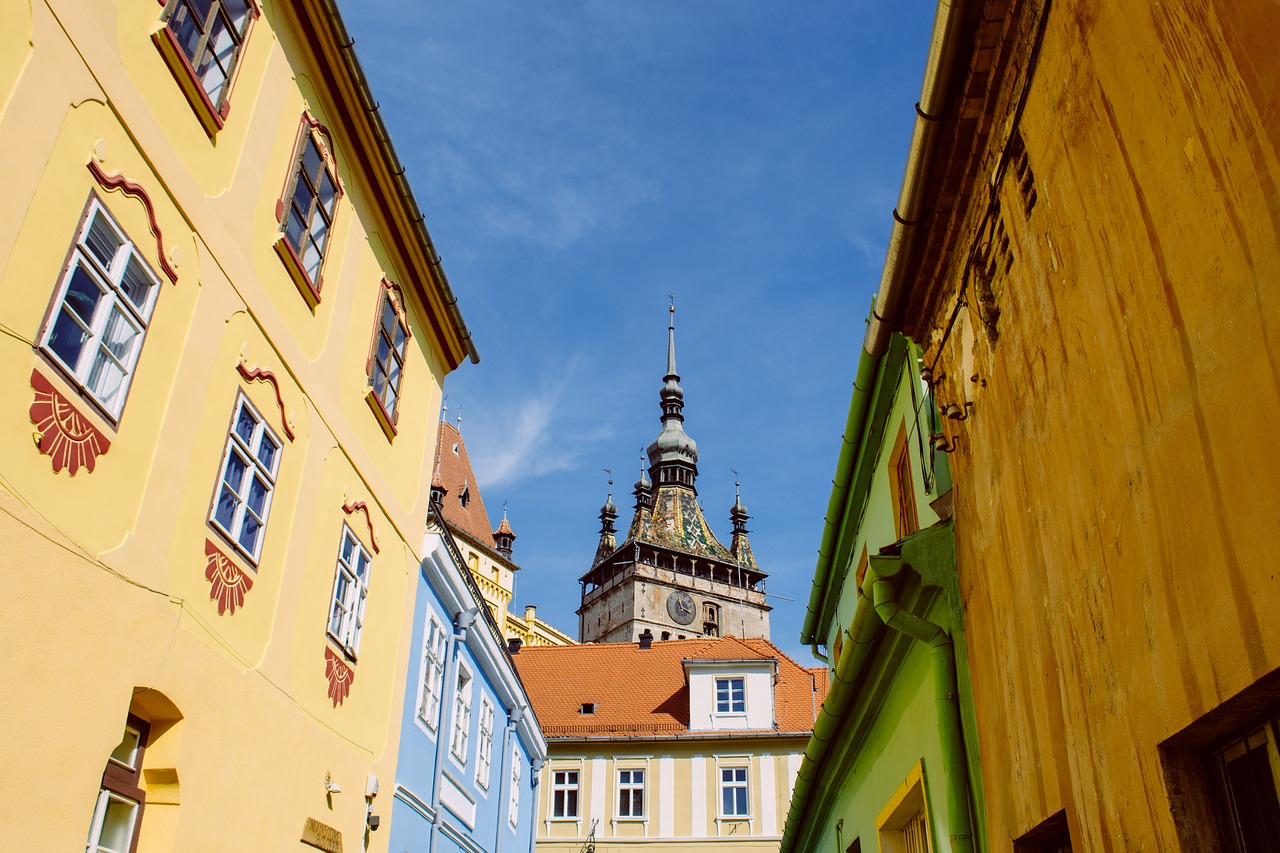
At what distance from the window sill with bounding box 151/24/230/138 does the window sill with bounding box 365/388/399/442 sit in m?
3.40

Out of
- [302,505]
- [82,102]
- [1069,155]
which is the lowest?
[1069,155]

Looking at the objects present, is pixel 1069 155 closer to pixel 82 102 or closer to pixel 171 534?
pixel 82 102

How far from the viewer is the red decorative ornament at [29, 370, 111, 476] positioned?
207 inches

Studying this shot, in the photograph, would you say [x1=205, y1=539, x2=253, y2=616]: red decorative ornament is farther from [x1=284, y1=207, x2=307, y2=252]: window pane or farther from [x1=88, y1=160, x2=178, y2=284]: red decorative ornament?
[x1=284, y1=207, x2=307, y2=252]: window pane

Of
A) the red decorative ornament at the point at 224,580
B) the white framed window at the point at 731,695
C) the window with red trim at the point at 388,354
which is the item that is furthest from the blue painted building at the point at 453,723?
the white framed window at the point at 731,695

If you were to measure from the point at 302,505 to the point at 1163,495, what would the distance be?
21.9ft

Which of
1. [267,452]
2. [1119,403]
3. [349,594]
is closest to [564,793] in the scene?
[349,594]

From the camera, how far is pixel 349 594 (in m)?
9.59

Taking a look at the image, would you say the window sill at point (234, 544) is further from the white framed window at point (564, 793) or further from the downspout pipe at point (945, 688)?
the white framed window at point (564, 793)

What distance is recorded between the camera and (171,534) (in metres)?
6.49

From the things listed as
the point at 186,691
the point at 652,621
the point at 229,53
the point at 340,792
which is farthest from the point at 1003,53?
the point at 652,621

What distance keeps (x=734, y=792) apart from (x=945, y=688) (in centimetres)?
2443

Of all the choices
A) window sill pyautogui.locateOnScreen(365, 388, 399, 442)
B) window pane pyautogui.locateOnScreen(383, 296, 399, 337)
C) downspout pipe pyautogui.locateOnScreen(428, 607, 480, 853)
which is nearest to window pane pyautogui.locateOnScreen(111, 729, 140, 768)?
window sill pyautogui.locateOnScreen(365, 388, 399, 442)

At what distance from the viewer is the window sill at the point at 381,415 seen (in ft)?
33.4
